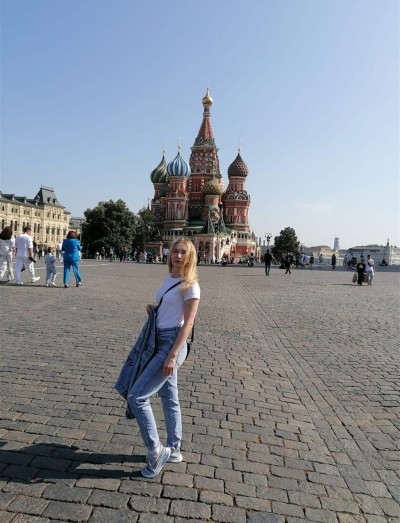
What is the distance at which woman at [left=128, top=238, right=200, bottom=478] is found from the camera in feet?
11.0

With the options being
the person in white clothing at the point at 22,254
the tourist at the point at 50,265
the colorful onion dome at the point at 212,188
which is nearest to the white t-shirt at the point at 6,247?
the person in white clothing at the point at 22,254

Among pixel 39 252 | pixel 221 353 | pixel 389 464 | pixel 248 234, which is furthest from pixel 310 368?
pixel 248 234

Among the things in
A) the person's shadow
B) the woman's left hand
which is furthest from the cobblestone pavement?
the woman's left hand

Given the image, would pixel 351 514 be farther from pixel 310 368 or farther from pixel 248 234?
pixel 248 234

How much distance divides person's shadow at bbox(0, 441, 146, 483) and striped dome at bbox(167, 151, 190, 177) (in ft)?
257

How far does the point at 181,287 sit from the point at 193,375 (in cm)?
274

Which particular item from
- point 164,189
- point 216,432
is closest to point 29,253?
point 216,432

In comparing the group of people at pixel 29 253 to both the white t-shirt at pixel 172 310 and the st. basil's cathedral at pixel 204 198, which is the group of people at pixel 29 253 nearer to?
the white t-shirt at pixel 172 310

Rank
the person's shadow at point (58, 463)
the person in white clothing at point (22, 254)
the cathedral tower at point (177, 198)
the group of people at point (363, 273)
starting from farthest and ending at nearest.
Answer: the cathedral tower at point (177, 198), the group of people at point (363, 273), the person in white clothing at point (22, 254), the person's shadow at point (58, 463)

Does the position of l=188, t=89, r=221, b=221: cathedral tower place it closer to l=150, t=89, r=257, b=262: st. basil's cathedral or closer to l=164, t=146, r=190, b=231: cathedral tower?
l=150, t=89, r=257, b=262: st. basil's cathedral

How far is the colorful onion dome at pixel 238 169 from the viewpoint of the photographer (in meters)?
85.5

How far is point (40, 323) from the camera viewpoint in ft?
28.4

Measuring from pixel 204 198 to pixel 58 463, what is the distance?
79686 millimetres

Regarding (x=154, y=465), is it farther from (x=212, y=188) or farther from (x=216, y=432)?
(x=212, y=188)
